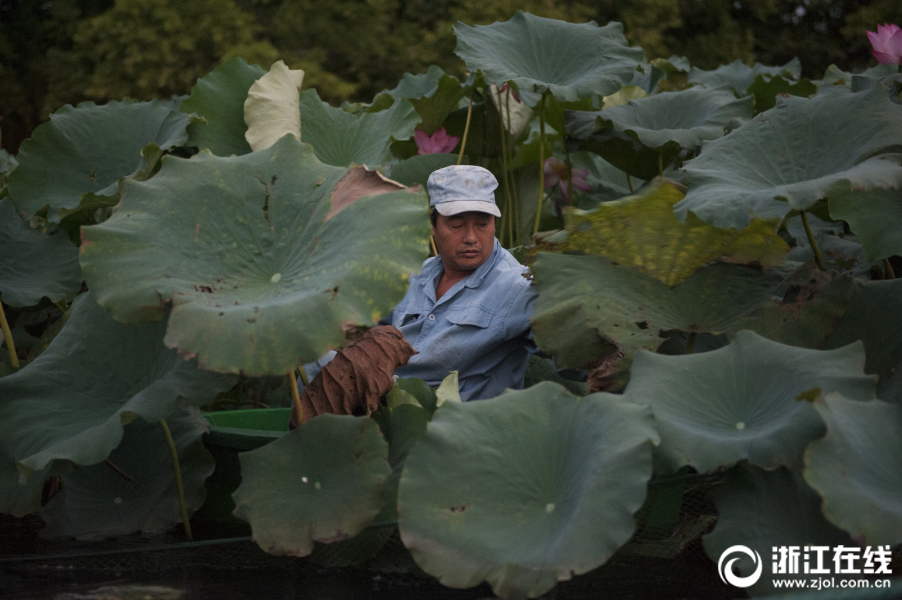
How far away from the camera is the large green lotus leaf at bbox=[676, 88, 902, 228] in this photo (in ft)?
6.34

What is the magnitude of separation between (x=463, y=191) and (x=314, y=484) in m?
0.92

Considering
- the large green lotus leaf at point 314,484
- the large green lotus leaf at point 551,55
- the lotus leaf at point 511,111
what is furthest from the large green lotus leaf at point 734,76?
the large green lotus leaf at point 314,484

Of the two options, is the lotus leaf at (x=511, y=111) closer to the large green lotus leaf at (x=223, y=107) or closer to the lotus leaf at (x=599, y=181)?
the lotus leaf at (x=599, y=181)

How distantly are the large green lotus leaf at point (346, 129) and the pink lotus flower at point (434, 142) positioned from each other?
0.10m

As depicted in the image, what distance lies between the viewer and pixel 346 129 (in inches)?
129

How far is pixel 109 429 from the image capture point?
1.90m

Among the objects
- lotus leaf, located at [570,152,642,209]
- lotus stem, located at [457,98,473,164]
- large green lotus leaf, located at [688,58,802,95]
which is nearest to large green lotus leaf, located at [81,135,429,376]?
lotus stem, located at [457,98,473,164]

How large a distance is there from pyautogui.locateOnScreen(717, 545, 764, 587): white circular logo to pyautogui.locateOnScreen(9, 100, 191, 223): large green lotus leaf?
7.30 ft

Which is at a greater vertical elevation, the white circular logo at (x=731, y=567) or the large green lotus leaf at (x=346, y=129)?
the large green lotus leaf at (x=346, y=129)

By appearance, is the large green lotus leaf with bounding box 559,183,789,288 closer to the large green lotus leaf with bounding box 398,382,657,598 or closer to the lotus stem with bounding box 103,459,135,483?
the large green lotus leaf with bounding box 398,382,657,598

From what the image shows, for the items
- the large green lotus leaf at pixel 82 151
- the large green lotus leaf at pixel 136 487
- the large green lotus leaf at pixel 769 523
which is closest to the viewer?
→ the large green lotus leaf at pixel 769 523

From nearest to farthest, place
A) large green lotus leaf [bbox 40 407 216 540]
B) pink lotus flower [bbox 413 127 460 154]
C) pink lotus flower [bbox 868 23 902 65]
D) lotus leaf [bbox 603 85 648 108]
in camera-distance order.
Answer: large green lotus leaf [bbox 40 407 216 540] < pink lotus flower [bbox 868 23 902 65] < pink lotus flower [bbox 413 127 460 154] < lotus leaf [bbox 603 85 648 108]

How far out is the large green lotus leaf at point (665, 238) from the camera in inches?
85.7

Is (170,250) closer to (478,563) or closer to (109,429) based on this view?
(109,429)
